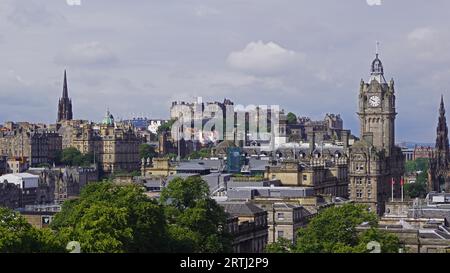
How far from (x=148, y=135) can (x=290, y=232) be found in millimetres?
115165

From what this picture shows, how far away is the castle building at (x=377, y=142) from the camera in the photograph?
9362 cm

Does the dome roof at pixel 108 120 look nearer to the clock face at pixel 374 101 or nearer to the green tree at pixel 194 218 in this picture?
the clock face at pixel 374 101

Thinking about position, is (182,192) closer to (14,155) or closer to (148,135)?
(14,155)

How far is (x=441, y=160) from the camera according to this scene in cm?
11338

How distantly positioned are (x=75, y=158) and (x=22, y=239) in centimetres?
10902

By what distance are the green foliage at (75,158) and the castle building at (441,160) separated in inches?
1853

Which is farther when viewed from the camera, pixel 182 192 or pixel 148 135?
pixel 148 135

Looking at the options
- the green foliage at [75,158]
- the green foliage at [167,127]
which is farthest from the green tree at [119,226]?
the green foliage at [167,127]

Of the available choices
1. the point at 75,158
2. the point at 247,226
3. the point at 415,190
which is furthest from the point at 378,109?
the point at 75,158

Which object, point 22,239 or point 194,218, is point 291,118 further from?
point 22,239

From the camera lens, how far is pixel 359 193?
304 feet

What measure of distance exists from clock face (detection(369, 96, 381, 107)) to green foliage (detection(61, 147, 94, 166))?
48522 millimetres
